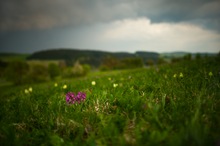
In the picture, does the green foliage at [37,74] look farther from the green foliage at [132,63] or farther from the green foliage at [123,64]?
the green foliage at [132,63]

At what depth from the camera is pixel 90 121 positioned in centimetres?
195

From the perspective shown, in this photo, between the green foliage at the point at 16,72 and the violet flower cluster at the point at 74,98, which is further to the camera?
the green foliage at the point at 16,72

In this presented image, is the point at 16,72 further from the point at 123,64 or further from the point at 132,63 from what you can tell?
the point at 132,63

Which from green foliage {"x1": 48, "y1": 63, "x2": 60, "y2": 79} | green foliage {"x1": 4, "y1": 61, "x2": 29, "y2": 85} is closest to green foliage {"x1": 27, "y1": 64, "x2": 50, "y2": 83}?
green foliage {"x1": 48, "y1": 63, "x2": 60, "y2": 79}

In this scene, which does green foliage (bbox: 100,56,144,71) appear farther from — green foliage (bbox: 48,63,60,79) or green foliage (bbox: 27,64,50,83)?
green foliage (bbox: 27,64,50,83)

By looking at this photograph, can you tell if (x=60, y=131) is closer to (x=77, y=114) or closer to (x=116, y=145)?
(x=77, y=114)

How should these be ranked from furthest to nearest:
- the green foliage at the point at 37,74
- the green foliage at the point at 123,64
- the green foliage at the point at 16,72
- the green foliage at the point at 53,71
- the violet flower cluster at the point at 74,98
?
the green foliage at the point at 123,64 → the green foliage at the point at 53,71 → the green foliage at the point at 37,74 → the green foliage at the point at 16,72 → the violet flower cluster at the point at 74,98

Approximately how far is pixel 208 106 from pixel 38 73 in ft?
279

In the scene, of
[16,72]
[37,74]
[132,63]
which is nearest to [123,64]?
[132,63]

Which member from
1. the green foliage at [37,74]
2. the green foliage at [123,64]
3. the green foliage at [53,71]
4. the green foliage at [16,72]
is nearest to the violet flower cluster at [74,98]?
the green foliage at [37,74]

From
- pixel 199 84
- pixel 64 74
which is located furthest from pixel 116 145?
pixel 64 74

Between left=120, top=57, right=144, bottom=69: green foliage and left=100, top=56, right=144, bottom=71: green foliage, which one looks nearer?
left=100, top=56, right=144, bottom=71: green foliage

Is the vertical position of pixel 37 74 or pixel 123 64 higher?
pixel 123 64

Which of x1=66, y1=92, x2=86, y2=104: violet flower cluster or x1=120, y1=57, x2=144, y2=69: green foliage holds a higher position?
x1=66, y1=92, x2=86, y2=104: violet flower cluster
